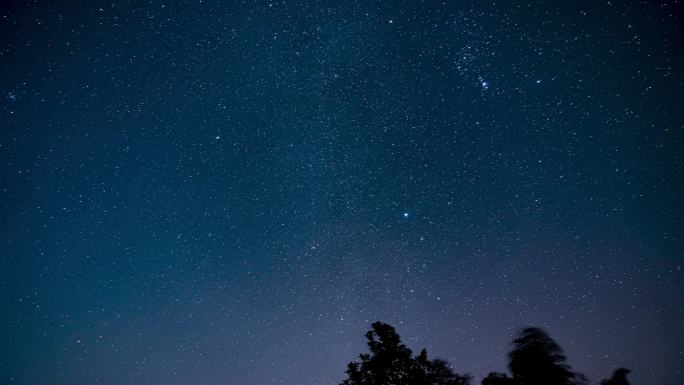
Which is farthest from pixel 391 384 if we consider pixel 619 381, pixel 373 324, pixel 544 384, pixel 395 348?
pixel 619 381

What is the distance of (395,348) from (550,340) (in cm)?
366

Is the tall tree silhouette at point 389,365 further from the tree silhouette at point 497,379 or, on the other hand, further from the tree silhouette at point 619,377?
the tree silhouette at point 619,377

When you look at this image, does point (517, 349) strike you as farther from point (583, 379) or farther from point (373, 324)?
point (373, 324)

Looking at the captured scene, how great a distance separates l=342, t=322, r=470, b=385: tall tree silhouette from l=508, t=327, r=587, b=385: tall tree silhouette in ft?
6.97

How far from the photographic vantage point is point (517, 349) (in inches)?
292

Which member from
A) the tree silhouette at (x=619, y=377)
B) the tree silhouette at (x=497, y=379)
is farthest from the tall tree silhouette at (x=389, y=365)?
the tree silhouette at (x=619, y=377)

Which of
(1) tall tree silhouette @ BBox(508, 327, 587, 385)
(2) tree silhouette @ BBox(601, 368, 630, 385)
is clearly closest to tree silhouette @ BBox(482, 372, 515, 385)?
(1) tall tree silhouette @ BBox(508, 327, 587, 385)

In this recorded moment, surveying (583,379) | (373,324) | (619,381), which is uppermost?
(373,324)

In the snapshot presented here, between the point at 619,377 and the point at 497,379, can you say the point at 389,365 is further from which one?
the point at 619,377

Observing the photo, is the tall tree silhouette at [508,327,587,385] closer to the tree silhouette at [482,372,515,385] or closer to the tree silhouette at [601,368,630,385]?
the tree silhouette at [482,372,515,385]

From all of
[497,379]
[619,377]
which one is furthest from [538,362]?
[619,377]

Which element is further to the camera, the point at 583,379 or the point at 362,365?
the point at 362,365

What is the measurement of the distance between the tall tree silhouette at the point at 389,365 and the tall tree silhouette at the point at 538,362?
2.12 metres

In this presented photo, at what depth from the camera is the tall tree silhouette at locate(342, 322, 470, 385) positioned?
8648mm
